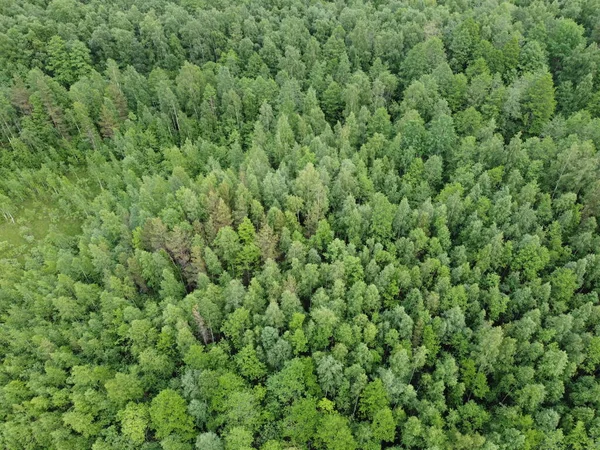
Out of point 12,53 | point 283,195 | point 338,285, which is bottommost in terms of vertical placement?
point 338,285

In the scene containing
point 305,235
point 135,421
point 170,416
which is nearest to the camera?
point 170,416

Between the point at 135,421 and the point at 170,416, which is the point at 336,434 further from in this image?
the point at 135,421

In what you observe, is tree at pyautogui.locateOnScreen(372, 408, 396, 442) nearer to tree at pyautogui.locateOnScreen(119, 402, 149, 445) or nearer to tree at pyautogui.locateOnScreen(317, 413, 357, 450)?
tree at pyautogui.locateOnScreen(317, 413, 357, 450)

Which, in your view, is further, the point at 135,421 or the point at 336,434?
the point at 135,421

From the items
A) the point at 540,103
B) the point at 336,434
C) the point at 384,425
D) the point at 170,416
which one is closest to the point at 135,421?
the point at 170,416

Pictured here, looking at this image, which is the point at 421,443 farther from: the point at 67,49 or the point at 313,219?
the point at 67,49


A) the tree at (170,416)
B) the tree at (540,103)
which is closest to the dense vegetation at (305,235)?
the tree at (170,416)

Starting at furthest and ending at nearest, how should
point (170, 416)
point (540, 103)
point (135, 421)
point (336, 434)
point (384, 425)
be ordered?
point (540, 103) → point (135, 421) → point (170, 416) → point (384, 425) → point (336, 434)

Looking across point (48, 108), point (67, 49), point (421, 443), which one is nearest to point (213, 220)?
point (421, 443)
